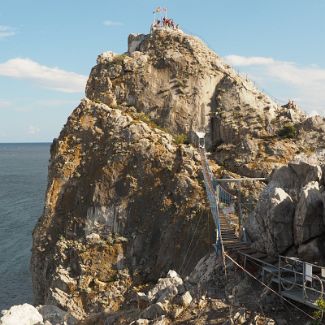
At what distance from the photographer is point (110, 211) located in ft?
128

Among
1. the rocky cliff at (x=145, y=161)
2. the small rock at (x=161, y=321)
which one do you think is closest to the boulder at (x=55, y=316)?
the rocky cliff at (x=145, y=161)

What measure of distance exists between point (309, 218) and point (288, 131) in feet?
68.3

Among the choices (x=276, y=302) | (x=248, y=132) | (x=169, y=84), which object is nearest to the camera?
(x=276, y=302)

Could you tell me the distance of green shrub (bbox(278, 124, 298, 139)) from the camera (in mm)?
40688

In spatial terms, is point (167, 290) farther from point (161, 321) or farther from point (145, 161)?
point (145, 161)

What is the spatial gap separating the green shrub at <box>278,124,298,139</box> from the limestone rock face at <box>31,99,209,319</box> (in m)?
9.01

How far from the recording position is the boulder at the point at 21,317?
89.7 ft

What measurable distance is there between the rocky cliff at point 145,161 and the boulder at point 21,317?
21.4ft

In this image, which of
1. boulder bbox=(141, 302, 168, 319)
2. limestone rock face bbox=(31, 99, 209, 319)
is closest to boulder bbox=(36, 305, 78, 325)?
limestone rock face bbox=(31, 99, 209, 319)

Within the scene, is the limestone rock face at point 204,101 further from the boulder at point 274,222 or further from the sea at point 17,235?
the sea at point 17,235

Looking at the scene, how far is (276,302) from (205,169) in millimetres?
16367

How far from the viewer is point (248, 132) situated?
4147cm

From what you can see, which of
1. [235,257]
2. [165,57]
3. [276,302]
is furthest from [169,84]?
[276,302]

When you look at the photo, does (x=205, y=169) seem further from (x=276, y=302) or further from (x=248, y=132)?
(x=276, y=302)
